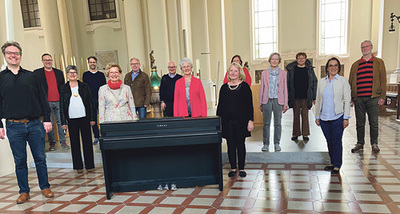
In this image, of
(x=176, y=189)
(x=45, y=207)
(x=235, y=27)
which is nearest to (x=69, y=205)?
(x=45, y=207)

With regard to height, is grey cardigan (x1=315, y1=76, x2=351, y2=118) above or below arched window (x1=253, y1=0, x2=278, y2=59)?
below

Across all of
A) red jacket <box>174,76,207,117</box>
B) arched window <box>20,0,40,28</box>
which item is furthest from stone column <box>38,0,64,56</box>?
red jacket <box>174,76,207,117</box>

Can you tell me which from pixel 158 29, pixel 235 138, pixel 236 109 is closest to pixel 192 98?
pixel 236 109

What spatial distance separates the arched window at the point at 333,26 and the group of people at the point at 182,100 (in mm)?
13704

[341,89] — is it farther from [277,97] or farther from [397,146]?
[397,146]

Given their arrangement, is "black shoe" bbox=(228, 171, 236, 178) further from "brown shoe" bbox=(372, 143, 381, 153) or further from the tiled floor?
"brown shoe" bbox=(372, 143, 381, 153)

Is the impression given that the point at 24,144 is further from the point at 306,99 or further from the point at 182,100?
the point at 306,99

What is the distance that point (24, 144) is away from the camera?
3.38 m

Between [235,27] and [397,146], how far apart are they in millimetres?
13999

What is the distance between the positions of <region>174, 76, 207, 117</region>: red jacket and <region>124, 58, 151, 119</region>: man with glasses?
991mm

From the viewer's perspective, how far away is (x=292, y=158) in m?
4.38

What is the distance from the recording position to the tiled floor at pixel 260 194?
9.60 feet

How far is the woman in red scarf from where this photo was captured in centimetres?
368

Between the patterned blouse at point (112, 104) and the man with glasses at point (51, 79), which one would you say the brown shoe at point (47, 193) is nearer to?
the patterned blouse at point (112, 104)
